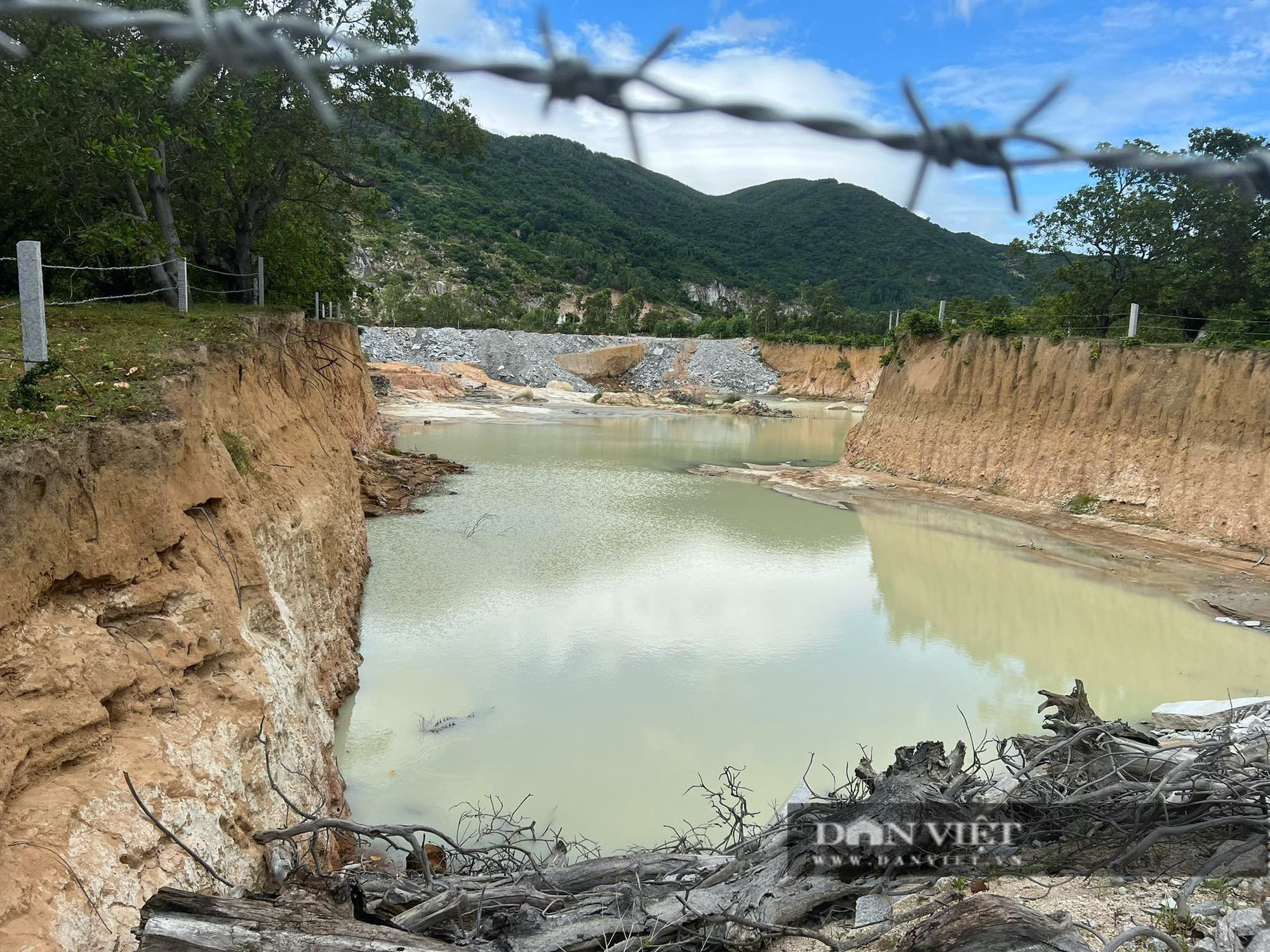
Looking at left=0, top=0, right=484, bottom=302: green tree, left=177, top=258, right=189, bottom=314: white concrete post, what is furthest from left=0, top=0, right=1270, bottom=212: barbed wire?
left=177, top=258, right=189, bottom=314: white concrete post

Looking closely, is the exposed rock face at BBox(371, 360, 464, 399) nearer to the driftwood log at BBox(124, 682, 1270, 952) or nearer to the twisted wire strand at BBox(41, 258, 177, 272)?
the twisted wire strand at BBox(41, 258, 177, 272)

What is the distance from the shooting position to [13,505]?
3537mm

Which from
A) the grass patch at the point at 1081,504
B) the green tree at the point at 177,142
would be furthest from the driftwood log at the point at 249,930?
the grass patch at the point at 1081,504

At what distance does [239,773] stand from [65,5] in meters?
3.85

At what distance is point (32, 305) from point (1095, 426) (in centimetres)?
2032

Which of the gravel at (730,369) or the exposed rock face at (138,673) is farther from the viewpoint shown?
the gravel at (730,369)

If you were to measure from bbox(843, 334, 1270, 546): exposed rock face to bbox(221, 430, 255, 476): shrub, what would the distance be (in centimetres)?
1739

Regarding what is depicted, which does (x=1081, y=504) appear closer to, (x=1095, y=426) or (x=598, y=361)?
(x=1095, y=426)

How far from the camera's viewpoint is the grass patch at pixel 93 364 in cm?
418

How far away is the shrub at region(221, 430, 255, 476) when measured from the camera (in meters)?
6.67

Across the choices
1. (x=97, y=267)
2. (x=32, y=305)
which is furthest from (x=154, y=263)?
(x=32, y=305)

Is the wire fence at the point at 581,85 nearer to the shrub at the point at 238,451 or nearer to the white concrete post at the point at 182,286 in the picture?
the shrub at the point at 238,451

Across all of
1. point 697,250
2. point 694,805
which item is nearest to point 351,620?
point 694,805

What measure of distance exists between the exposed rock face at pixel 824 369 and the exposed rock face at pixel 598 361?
12.0m
